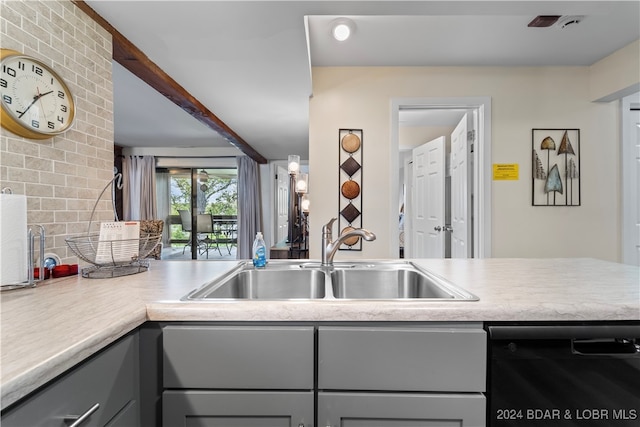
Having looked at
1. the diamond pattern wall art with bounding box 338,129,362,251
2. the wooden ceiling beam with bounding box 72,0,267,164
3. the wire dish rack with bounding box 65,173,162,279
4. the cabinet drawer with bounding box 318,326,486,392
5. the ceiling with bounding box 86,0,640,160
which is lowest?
the cabinet drawer with bounding box 318,326,486,392

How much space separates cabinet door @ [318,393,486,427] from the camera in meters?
0.83

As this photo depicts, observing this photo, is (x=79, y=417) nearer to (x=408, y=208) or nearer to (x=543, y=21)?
(x=543, y=21)

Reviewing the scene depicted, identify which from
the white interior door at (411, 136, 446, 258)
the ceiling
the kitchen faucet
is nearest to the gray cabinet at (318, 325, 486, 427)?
the kitchen faucet

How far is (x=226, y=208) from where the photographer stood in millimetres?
6539

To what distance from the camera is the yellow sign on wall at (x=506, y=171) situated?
106 inches

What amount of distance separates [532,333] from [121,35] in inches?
91.7

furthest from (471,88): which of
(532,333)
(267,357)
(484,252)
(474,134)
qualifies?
(267,357)

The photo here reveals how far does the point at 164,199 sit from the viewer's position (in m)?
6.25

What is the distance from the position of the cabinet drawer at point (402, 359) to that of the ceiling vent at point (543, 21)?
7.03ft

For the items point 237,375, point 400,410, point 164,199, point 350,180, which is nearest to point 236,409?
point 237,375

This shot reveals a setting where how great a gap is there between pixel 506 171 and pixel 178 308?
2.84 m

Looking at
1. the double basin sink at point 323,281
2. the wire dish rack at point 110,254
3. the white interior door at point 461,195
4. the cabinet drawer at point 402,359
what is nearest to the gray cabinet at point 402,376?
the cabinet drawer at point 402,359

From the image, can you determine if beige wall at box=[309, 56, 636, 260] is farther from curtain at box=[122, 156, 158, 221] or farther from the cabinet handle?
curtain at box=[122, 156, 158, 221]

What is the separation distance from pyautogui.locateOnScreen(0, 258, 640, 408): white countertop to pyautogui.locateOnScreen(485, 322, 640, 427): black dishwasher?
4cm
